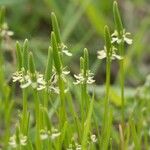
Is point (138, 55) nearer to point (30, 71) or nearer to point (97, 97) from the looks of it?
point (97, 97)

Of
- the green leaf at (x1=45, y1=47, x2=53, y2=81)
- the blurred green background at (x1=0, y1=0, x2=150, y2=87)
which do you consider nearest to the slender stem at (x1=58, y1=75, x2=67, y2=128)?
the green leaf at (x1=45, y1=47, x2=53, y2=81)

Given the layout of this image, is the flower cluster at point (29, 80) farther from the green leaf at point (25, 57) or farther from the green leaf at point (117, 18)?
the green leaf at point (117, 18)

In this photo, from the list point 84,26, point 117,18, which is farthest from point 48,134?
point 84,26

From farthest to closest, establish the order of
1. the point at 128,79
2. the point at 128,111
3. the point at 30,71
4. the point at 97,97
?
the point at 128,79 < the point at 97,97 < the point at 128,111 < the point at 30,71

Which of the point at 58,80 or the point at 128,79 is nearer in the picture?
the point at 58,80

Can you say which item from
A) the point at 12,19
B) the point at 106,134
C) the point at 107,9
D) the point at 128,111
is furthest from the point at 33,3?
the point at 106,134

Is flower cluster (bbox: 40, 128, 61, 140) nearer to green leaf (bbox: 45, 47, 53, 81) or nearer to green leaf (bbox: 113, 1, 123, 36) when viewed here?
green leaf (bbox: 45, 47, 53, 81)

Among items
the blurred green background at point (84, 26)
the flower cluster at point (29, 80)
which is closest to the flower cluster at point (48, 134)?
the flower cluster at point (29, 80)

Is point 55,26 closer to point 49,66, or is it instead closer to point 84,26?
point 49,66

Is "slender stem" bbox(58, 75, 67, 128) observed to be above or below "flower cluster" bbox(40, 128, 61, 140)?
above

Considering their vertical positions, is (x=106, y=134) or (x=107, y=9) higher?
(x=107, y=9)
